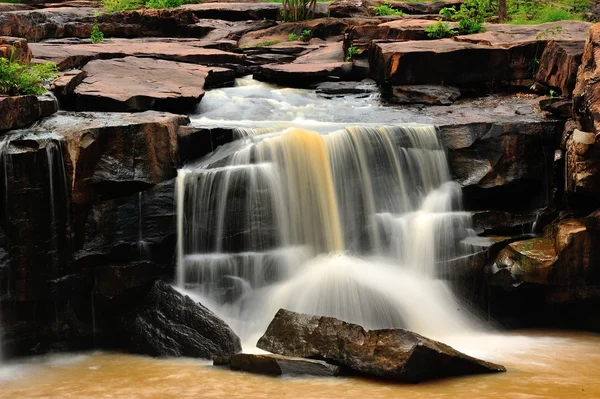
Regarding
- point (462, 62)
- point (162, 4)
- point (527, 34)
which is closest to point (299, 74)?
point (462, 62)

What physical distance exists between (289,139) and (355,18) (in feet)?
32.7

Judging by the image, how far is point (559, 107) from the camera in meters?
10.7

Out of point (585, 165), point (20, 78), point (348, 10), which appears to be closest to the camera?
point (585, 165)

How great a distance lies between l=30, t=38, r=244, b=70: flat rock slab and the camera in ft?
43.1

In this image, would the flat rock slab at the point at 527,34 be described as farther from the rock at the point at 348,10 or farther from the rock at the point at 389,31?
the rock at the point at 348,10

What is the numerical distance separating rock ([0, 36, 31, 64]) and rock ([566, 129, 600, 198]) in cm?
786

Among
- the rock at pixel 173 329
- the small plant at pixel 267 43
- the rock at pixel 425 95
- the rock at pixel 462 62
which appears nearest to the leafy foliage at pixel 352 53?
the rock at pixel 462 62

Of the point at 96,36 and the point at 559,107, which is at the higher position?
the point at 96,36

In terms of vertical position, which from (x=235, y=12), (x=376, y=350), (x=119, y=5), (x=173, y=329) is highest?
(x=119, y=5)

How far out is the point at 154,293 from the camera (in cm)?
887

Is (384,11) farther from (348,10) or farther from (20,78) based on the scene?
(20,78)

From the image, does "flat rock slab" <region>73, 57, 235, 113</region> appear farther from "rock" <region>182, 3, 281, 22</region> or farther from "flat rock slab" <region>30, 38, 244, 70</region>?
"rock" <region>182, 3, 281, 22</region>

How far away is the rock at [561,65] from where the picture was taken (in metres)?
11.4

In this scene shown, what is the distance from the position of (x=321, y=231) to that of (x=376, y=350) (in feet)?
9.57
